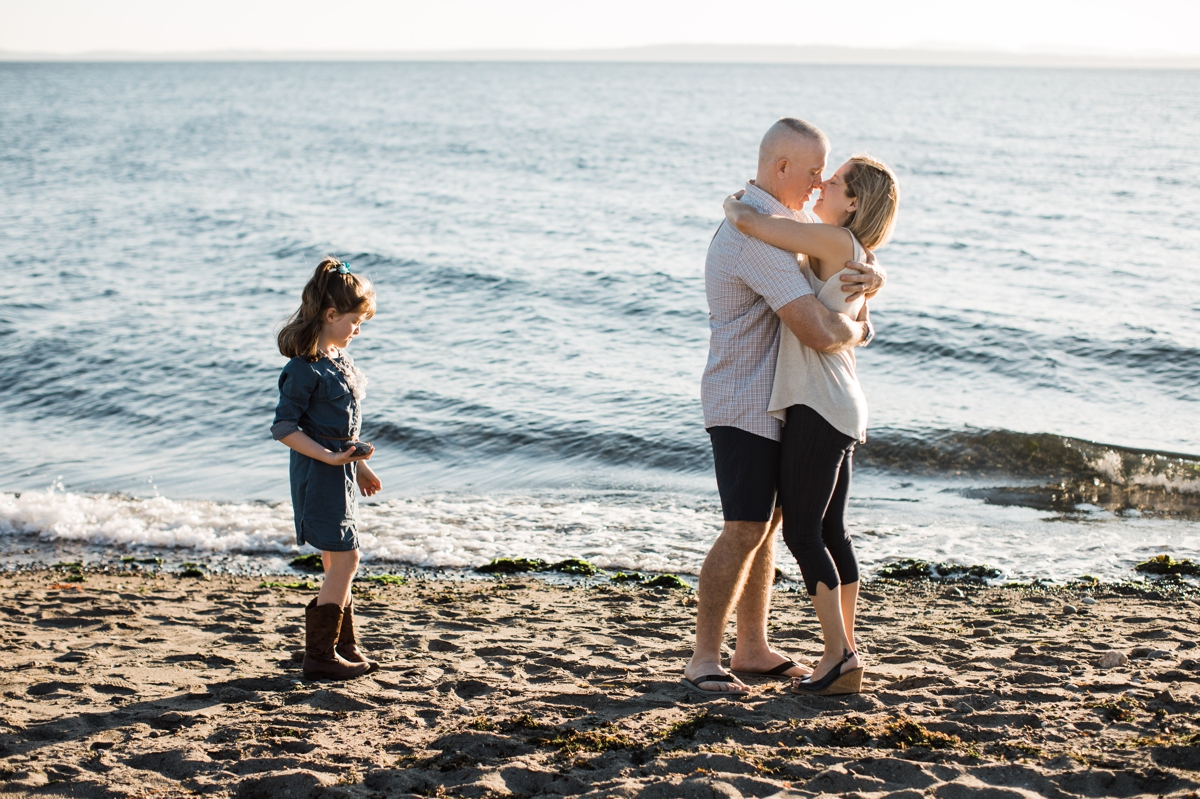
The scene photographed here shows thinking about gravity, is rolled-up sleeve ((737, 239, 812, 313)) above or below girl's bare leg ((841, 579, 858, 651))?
above

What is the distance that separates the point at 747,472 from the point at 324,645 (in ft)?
6.45

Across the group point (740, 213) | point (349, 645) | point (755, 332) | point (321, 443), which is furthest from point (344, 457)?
point (740, 213)

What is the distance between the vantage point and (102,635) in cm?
490

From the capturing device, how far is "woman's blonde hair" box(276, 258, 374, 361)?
395cm

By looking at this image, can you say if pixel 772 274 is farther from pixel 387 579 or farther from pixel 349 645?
pixel 387 579

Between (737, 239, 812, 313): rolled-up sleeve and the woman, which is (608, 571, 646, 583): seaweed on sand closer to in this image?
the woman

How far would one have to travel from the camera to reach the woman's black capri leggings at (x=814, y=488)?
11.6 feet

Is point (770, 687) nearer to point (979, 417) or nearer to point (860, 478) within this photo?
point (860, 478)

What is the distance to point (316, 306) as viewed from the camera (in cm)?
397

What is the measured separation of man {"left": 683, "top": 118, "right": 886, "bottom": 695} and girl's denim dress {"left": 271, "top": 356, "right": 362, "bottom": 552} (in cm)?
152

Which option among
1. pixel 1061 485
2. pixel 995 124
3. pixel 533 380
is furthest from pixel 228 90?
pixel 1061 485

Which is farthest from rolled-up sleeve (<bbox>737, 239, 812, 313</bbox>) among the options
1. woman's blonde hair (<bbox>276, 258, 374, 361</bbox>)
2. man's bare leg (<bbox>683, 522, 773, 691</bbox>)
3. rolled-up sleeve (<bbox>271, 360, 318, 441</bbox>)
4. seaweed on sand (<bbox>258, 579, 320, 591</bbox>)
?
seaweed on sand (<bbox>258, 579, 320, 591</bbox>)

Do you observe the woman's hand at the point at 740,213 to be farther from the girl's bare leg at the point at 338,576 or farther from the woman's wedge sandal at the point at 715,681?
the girl's bare leg at the point at 338,576

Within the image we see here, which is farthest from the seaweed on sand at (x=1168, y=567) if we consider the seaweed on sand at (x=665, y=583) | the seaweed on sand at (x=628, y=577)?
the seaweed on sand at (x=628, y=577)
